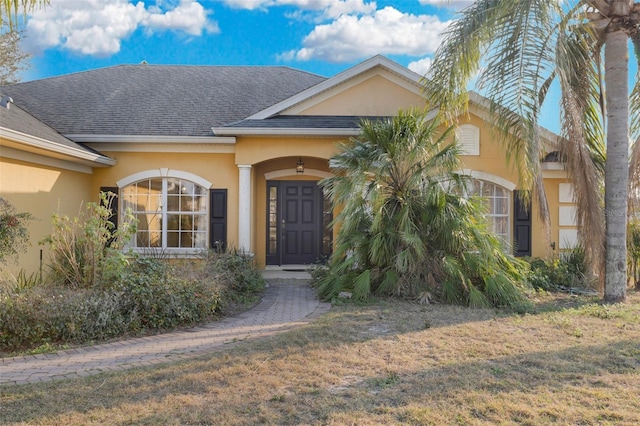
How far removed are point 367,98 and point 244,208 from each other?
420 cm

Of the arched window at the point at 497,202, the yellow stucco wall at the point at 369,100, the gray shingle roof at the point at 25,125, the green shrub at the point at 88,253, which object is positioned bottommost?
the green shrub at the point at 88,253

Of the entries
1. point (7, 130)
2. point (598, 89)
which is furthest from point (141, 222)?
point (598, 89)

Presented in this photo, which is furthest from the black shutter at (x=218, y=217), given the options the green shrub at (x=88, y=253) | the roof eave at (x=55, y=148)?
the green shrub at (x=88, y=253)

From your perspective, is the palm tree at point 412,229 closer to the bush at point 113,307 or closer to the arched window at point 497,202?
the bush at point 113,307

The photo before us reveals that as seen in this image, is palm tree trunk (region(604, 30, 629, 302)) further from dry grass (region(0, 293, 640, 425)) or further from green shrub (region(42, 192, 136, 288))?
green shrub (region(42, 192, 136, 288))

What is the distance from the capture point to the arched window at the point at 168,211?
11.9m

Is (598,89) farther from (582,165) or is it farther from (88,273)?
(88,273)

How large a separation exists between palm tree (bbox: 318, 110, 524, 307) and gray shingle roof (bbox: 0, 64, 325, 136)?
193 inches

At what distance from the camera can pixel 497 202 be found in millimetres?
11734

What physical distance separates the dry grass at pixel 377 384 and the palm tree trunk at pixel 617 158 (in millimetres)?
2283

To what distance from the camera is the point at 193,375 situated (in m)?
4.56

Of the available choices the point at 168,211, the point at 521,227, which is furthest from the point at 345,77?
the point at 521,227

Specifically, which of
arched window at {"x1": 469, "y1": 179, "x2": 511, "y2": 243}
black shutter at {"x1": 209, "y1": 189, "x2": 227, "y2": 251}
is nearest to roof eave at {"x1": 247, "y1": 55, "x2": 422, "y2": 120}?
black shutter at {"x1": 209, "y1": 189, "x2": 227, "y2": 251}

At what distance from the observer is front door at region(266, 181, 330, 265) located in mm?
12992
